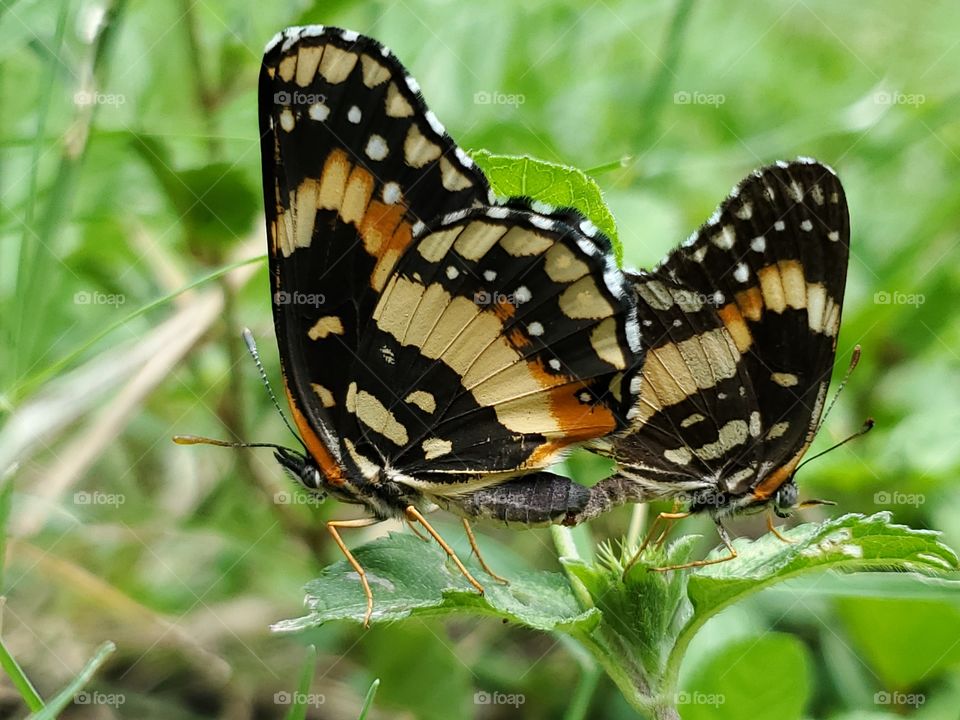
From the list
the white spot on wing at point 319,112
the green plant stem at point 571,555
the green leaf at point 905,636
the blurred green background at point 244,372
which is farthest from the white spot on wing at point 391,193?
the green leaf at point 905,636

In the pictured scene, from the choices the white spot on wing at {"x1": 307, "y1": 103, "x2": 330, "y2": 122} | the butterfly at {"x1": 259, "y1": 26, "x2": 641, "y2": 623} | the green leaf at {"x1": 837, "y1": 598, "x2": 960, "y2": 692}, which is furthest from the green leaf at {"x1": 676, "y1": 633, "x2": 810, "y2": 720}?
the white spot on wing at {"x1": 307, "y1": 103, "x2": 330, "y2": 122}

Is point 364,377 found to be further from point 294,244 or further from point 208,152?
point 208,152

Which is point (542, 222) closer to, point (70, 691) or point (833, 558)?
point (833, 558)

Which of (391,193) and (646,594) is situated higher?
(391,193)

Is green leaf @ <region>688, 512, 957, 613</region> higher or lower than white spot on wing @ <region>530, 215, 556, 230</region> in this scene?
lower

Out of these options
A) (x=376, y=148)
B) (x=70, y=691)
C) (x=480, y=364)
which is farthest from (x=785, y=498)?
(x=70, y=691)

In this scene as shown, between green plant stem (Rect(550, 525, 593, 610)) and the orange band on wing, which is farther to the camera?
the orange band on wing

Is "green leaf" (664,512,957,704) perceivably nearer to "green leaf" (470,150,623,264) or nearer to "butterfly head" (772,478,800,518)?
"butterfly head" (772,478,800,518)
